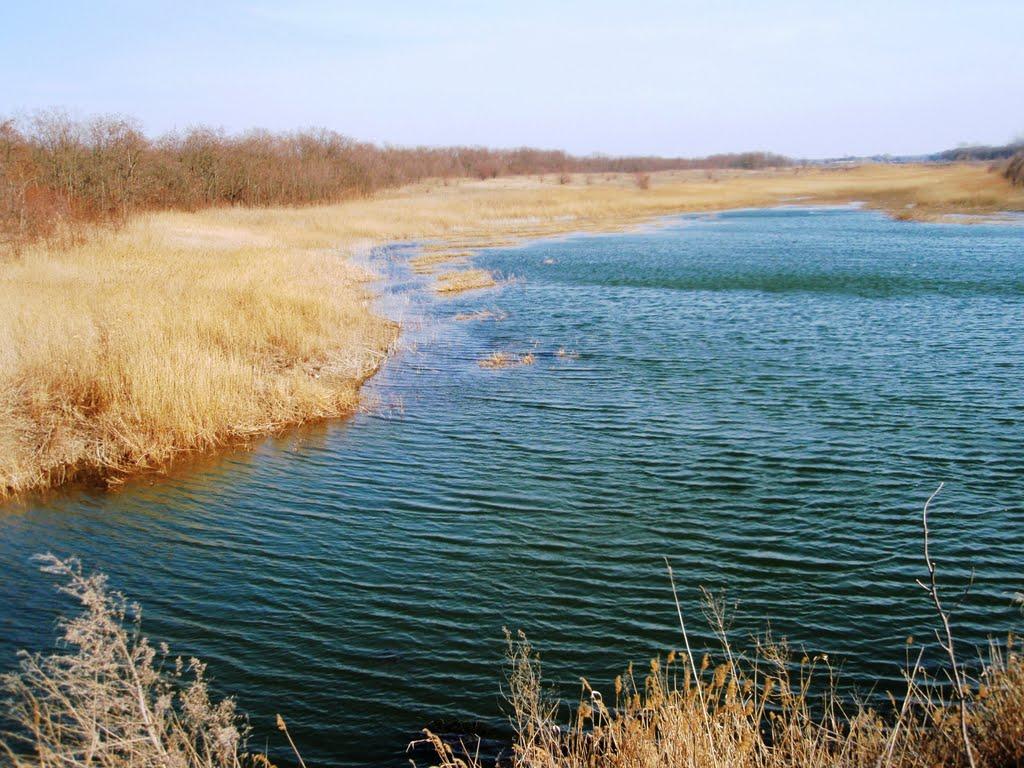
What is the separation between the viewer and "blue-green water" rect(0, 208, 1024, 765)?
6.22 meters

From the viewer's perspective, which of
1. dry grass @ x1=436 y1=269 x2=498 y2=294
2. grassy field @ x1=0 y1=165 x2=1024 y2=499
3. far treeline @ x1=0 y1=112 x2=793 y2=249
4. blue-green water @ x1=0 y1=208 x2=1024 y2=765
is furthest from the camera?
dry grass @ x1=436 y1=269 x2=498 y2=294

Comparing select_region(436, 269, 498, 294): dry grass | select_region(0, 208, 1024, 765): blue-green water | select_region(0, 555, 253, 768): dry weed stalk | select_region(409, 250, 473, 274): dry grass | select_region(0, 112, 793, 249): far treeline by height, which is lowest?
select_region(0, 208, 1024, 765): blue-green water

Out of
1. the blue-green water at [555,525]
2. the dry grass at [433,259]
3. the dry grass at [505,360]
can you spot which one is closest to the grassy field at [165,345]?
the blue-green water at [555,525]

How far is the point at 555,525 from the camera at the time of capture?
8.52 meters

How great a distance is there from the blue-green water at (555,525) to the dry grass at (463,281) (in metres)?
9.35

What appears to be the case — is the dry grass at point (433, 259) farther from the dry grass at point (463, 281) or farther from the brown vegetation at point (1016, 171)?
the brown vegetation at point (1016, 171)

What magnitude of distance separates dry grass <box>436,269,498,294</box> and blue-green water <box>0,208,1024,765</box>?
9.35 m

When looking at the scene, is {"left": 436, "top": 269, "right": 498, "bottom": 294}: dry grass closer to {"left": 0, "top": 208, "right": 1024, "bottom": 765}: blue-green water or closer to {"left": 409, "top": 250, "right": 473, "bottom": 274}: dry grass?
{"left": 409, "top": 250, "right": 473, "bottom": 274}: dry grass

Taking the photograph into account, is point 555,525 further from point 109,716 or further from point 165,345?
point 165,345

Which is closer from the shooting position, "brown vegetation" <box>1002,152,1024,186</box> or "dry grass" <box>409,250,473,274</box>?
"dry grass" <box>409,250,473,274</box>

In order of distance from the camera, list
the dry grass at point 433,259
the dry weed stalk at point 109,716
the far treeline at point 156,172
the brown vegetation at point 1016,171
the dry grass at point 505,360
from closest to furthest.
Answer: the dry weed stalk at point 109,716 → the dry grass at point 505,360 → the far treeline at point 156,172 → the dry grass at point 433,259 → the brown vegetation at point 1016,171

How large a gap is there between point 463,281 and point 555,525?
1949cm

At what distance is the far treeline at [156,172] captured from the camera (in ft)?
66.6

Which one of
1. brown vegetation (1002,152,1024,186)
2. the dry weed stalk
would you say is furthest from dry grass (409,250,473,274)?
brown vegetation (1002,152,1024,186)
